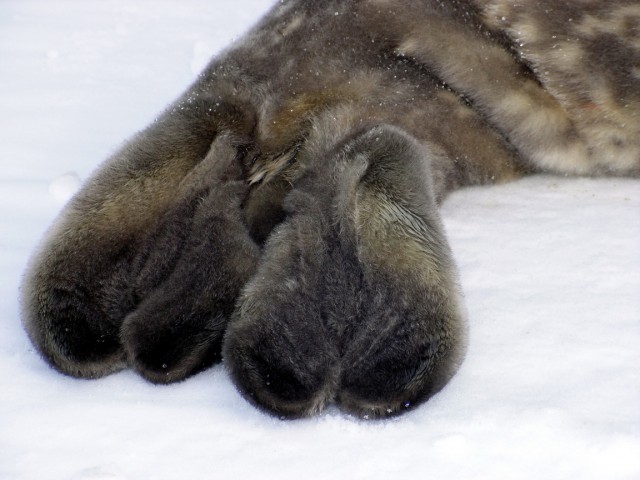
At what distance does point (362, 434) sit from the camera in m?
1.51

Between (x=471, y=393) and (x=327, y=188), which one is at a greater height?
(x=327, y=188)

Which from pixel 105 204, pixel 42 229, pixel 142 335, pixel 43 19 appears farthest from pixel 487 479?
pixel 43 19

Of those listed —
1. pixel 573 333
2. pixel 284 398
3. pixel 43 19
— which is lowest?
pixel 43 19

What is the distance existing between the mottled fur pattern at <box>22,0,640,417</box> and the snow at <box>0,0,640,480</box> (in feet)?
0.18

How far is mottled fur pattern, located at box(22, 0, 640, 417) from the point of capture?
160cm

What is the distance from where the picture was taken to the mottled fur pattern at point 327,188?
1597 millimetres

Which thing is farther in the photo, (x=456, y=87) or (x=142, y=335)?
(x=456, y=87)

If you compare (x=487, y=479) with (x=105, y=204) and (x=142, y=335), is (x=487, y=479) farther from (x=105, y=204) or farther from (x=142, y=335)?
(x=105, y=204)

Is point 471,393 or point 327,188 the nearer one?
point 471,393

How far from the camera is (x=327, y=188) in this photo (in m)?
1.80

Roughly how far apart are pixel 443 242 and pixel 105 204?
2.31 ft

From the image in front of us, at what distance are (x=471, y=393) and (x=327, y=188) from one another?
51 centimetres

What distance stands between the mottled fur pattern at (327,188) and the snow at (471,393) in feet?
0.18

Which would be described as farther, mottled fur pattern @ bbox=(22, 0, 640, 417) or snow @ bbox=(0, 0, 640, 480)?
mottled fur pattern @ bbox=(22, 0, 640, 417)
